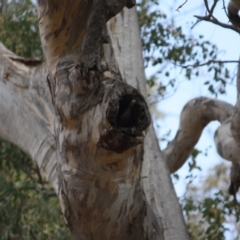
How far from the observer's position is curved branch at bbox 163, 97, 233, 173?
3582 millimetres

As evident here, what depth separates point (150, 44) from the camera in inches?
194

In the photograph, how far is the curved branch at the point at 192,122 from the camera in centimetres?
358

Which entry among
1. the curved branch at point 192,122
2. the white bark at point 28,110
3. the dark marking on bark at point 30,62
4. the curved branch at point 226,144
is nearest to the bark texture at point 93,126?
the white bark at point 28,110

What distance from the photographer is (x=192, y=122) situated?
380 centimetres

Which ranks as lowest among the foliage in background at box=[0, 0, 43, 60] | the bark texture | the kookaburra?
the bark texture

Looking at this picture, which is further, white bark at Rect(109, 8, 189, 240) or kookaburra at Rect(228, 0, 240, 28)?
white bark at Rect(109, 8, 189, 240)

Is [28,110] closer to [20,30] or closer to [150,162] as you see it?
[150,162]

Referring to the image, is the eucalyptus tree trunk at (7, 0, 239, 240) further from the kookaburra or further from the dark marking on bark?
the dark marking on bark

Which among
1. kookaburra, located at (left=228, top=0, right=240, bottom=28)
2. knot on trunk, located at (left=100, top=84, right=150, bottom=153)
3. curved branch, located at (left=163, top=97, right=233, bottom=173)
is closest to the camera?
knot on trunk, located at (left=100, top=84, right=150, bottom=153)

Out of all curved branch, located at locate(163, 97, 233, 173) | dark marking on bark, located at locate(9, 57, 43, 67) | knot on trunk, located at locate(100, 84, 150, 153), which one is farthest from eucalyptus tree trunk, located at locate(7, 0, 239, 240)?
curved branch, located at locate(163, 97, 233, 173)

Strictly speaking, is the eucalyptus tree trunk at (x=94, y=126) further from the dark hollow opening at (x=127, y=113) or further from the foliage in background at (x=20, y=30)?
the foliage in background at (x=20, y=30)

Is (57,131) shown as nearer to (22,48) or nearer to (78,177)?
(78,177)

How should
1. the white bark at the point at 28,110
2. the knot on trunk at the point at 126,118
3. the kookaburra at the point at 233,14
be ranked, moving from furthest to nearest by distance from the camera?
the white bark at the point at 28,110, the kookaburra at the point at 233,14, the knot on trunk at the point at 126,118

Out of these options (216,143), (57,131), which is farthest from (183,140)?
(57,131)
